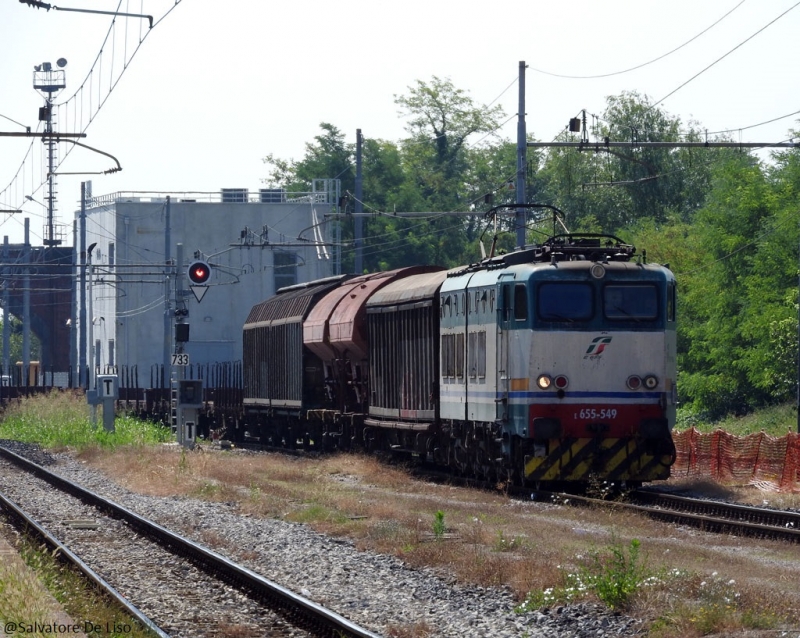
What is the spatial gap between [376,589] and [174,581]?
2.07m

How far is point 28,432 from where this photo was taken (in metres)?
42.1

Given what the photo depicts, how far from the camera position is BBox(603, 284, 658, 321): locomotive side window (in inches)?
766

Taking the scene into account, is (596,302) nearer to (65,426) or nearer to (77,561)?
(77,561)

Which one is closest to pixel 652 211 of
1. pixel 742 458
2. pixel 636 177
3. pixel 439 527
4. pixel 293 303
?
pixel 636 177

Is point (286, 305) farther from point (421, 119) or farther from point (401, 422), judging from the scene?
point (421, 119)

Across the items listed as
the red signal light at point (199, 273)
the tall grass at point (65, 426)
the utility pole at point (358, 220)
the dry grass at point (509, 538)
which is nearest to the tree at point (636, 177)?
the utility pole at point (358, 220)

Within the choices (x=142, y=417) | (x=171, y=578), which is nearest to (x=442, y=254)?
(x=142, y=417)

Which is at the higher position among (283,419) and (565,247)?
(565,247)

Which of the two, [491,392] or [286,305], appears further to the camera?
[286,305]

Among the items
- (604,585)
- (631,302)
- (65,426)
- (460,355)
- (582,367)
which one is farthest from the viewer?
(65,426)

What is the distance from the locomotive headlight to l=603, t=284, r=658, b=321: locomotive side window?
2.73 feet

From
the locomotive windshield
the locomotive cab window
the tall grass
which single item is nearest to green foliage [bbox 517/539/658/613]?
the locomotive windshield

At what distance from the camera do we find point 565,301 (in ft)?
63.4

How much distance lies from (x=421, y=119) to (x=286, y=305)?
2315 inches
